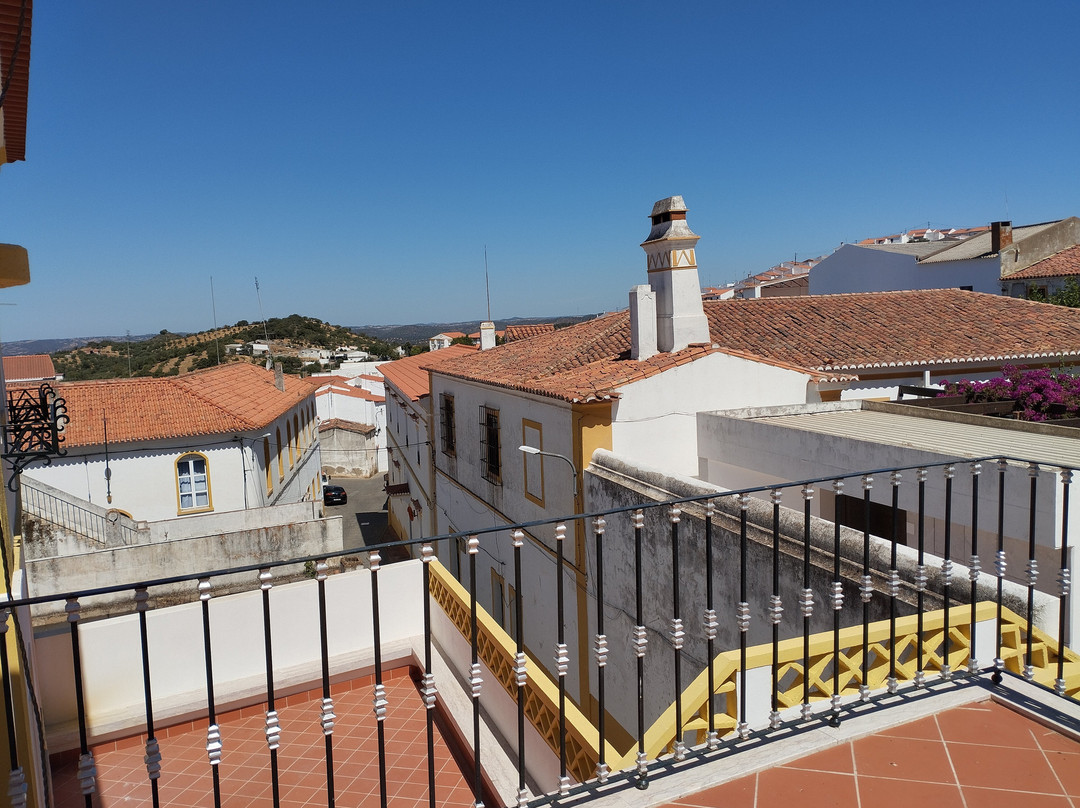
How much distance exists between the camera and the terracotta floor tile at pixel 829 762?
2621mm

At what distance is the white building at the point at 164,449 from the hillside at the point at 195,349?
71.7 feet

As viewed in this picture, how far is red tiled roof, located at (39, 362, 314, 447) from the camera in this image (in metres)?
17.5

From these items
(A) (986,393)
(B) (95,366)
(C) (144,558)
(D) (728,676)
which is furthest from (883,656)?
(B) (95,366)

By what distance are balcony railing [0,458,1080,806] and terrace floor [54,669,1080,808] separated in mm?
100

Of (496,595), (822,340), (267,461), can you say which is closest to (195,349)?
(267,461)

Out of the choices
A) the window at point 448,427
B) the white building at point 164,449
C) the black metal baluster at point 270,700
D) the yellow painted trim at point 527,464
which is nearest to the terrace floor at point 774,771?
the black metal baluster at point 270,700

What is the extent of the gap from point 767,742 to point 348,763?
8.27 ft

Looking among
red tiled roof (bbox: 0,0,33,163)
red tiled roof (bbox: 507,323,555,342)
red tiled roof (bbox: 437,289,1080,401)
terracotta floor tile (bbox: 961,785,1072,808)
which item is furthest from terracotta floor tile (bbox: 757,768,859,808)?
red tiled roof (bbox: 507,323,555,342)

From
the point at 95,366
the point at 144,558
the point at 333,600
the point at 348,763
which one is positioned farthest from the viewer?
the point at 95,366

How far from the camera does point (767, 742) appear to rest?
110 inches

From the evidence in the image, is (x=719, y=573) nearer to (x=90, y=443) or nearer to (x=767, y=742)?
(x=767, y=742)

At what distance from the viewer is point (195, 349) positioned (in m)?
54.8

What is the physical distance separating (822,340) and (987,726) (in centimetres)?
1072

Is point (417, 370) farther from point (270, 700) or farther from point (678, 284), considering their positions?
point (270, 700)
